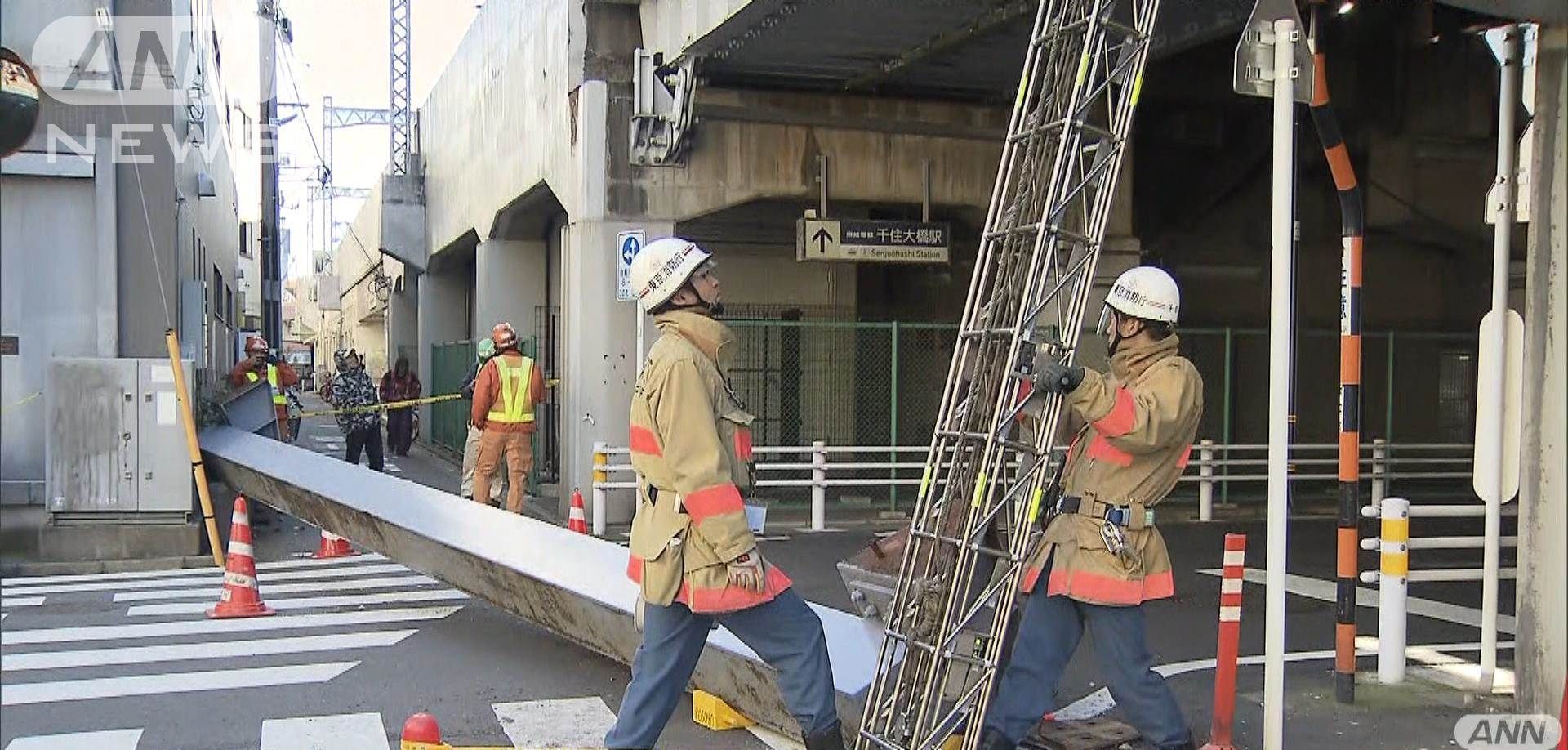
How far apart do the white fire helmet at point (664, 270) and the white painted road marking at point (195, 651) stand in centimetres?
419

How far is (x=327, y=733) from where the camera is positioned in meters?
5.96

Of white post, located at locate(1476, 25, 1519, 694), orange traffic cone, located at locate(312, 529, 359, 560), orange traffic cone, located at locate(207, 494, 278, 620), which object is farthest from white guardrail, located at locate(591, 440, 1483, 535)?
white post, located at locate(1476, 25, 1519, 694)

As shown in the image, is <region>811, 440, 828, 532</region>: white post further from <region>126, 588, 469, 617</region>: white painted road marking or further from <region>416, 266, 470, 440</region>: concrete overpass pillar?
<region>416, 266, 470, 440</region>: concrete overpass pillar

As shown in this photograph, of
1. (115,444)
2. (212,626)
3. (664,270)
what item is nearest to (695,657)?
(664,270)

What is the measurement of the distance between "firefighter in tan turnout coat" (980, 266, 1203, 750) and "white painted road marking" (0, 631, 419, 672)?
176 inches

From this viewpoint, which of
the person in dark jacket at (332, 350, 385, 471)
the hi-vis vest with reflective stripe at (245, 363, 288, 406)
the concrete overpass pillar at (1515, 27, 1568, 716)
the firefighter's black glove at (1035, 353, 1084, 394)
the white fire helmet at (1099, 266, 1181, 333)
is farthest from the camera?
the person in dark jacket at (332, 350, 385, 471)

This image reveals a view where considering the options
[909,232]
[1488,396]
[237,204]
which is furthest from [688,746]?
[237,204]

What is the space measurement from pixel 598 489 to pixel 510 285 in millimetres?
8056

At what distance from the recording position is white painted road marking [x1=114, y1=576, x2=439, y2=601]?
31.0ft

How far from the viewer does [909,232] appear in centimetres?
1477

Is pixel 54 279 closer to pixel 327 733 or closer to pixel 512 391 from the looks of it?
pixel 512 391

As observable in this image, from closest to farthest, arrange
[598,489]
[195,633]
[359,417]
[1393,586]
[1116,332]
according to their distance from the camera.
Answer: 1. [1116,332]
2. [1393,586]
3. [195,633]
4. [598,489]
5. [359,417]

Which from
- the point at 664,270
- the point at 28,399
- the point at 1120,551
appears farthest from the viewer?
the point at 28,399

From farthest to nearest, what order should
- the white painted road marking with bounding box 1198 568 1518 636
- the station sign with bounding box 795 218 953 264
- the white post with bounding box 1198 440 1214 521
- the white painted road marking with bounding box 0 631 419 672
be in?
the station sign with bounding box 795 218 953 264
the white post with bounding box 1198 440 1214 521
the white painted road marking with bounding box 1198 568 1518 636
the white painted road marking with bounding box 0 631 419 672
